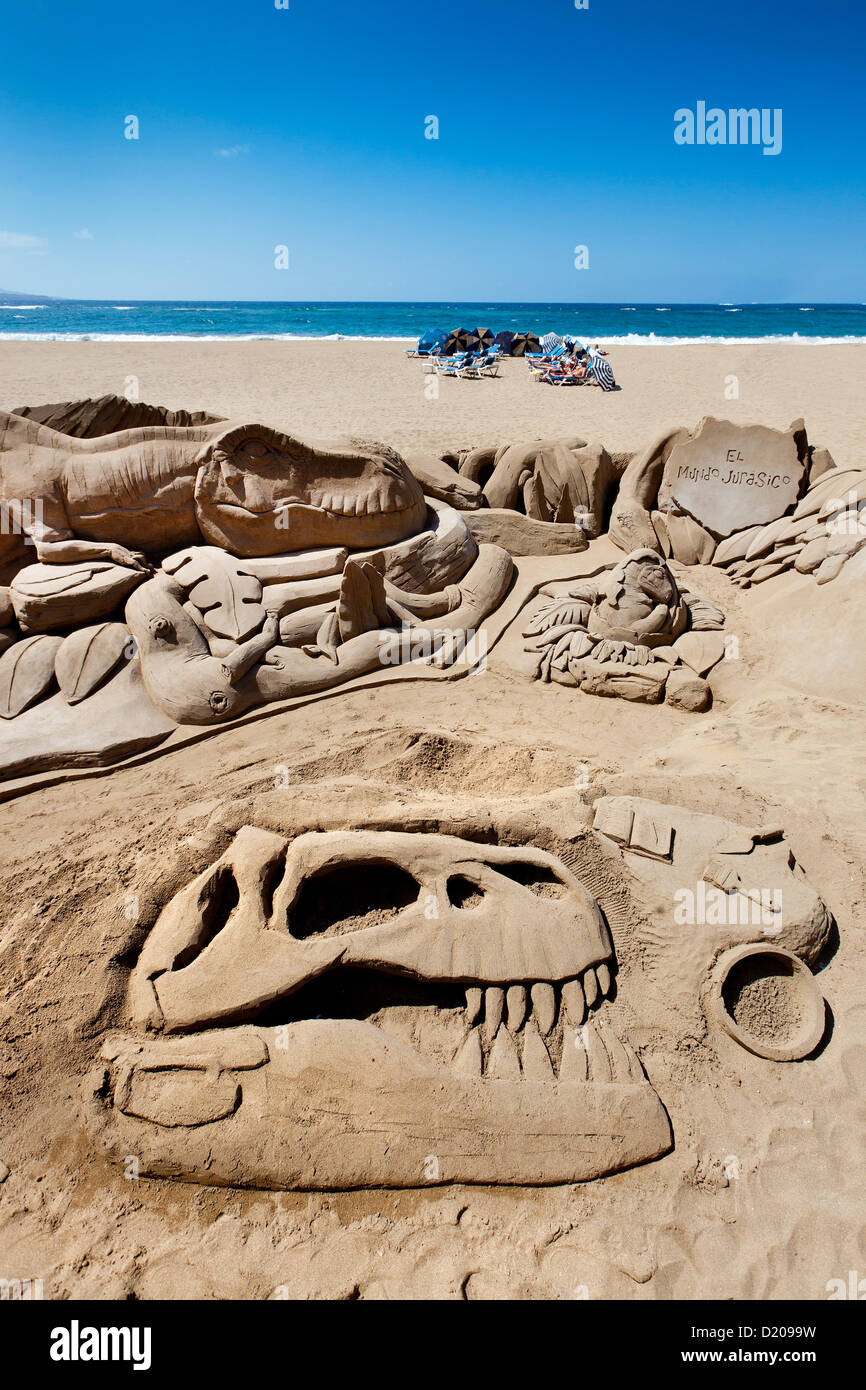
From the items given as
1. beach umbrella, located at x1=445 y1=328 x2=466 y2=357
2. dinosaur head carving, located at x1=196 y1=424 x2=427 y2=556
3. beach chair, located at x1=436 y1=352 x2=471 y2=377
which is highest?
beach umbrella, located at x1=445 y1=328 x2=466 y2=357

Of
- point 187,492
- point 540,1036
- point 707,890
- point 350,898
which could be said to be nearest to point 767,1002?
point 707,890

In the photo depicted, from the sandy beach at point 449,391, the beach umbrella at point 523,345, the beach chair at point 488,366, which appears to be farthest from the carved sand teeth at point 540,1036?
the beach umbrella at point 523,345

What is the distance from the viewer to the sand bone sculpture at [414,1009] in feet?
7.17

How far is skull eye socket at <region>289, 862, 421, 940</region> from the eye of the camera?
265cm

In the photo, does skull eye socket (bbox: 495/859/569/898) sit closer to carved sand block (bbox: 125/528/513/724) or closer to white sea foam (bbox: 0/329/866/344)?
carved sand block (bbox: 125/528/513/724)

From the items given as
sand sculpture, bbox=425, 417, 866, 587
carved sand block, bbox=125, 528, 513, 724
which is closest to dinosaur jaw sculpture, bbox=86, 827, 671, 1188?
carved sand block, bbox=125, 528, 513, 724

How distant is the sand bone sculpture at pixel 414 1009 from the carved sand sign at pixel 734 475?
4688 mm

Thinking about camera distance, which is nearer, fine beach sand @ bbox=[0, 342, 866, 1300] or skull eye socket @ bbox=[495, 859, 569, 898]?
fine beach sand @ bbox=[0, 342, 866, 1300]

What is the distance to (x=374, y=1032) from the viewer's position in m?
2.31

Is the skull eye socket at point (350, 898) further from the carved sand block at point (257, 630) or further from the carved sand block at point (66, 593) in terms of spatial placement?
the carved sand block at point (66, 593)

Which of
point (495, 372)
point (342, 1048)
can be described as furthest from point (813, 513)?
point (495, 372)

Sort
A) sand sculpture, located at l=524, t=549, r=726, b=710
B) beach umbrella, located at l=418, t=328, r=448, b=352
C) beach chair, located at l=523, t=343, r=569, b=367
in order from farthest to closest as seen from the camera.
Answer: beach umbrella, located at l=418, t=328, r=448, b=352 < beach chair, located at l=523, t=343, r=569, b=367 < sand sculpture, located at l=524, t=549, r=726, b=710

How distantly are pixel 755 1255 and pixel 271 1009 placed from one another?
163cm
